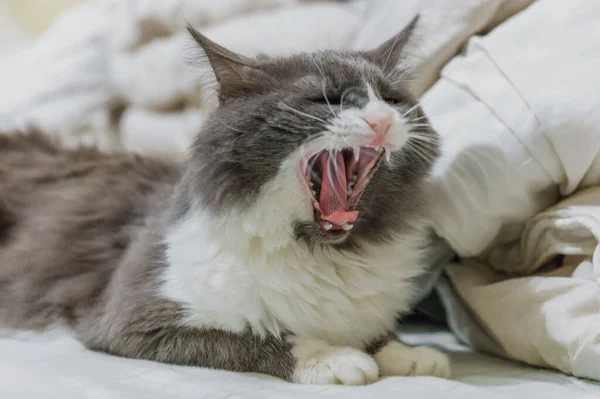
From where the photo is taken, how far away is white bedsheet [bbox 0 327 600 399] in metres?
0.90

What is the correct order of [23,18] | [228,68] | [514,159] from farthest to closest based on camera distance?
1. [23,18]
2. [514,159]
3. [228,68]

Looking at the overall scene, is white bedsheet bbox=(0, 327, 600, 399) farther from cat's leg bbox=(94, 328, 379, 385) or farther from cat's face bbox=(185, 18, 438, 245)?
cat's face bbox=(185, 18, 438, 245)

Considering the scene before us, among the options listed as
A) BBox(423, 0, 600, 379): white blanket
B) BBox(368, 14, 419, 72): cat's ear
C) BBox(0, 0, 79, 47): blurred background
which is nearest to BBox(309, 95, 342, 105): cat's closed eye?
BBox(368, 14, 419, 72): cat's ear

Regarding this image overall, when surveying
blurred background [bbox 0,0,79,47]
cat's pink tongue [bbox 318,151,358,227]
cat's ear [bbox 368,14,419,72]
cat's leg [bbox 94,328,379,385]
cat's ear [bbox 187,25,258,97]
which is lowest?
blurred background [bbox 0,0,79,47]

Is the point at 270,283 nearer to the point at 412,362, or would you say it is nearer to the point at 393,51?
the point at 412,362

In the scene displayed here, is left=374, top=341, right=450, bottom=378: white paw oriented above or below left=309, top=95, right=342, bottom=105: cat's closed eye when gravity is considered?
below

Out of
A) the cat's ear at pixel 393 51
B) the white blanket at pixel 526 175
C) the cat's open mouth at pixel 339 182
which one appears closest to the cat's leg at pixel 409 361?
the white blanket at pixel 526 175

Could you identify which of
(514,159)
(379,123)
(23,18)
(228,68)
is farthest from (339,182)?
(23,18)

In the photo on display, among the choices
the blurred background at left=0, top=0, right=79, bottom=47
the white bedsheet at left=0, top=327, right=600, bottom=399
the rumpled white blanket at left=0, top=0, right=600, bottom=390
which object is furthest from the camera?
the blurred background at left=0, top=0, right=79, bottom=47

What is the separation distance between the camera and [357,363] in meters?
1.02

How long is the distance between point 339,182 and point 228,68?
30 centimetres

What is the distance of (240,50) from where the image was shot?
208 cm

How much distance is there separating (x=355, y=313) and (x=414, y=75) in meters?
0.59

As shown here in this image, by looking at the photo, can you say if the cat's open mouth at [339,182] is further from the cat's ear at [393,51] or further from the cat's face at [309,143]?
the cat's ear at [393,51]
